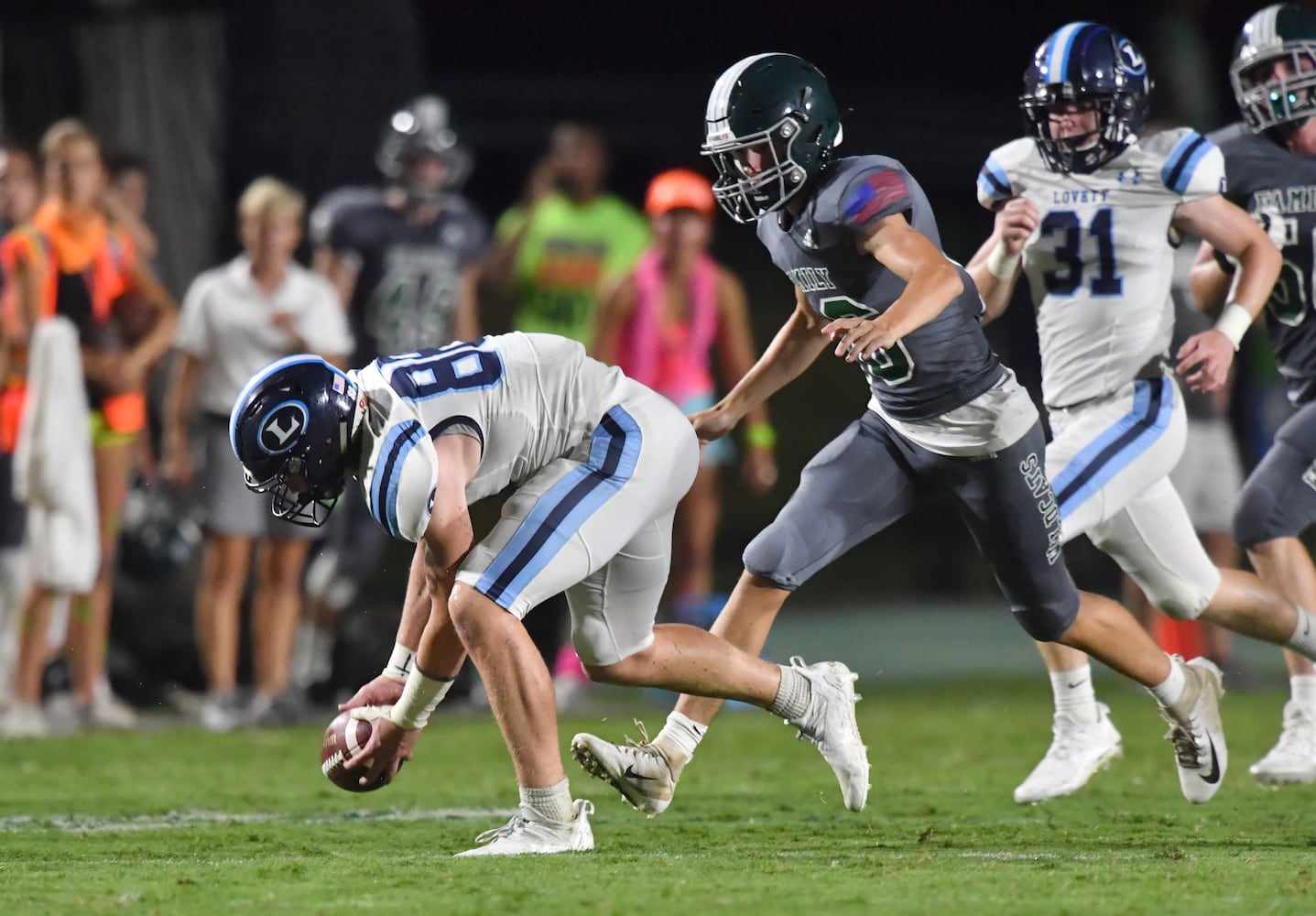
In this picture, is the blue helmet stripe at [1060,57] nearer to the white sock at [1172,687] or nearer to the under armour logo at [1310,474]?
the under armour logo at [1310,474]

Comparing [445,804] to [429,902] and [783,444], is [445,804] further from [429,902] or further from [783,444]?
[783,444]

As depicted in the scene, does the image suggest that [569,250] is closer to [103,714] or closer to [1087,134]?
[103,714]

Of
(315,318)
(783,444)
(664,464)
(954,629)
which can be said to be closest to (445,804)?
(664,464)

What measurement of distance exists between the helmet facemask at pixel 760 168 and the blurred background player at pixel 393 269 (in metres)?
3.76

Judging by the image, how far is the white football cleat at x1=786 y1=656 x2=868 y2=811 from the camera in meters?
5.02

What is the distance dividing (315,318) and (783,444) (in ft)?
9.09

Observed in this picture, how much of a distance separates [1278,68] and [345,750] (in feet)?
11.3

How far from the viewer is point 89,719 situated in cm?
801

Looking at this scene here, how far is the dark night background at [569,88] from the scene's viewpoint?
952cm

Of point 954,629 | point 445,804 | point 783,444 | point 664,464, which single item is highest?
point 664,464

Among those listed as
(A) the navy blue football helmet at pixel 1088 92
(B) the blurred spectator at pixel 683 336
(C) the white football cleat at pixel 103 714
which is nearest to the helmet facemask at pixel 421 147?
(B) the blurred spectator at pixel 683 336

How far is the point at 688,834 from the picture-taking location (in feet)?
16.5

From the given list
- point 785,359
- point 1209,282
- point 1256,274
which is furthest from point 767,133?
point 1209,282

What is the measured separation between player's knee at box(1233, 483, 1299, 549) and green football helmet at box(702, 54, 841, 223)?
1859mm
